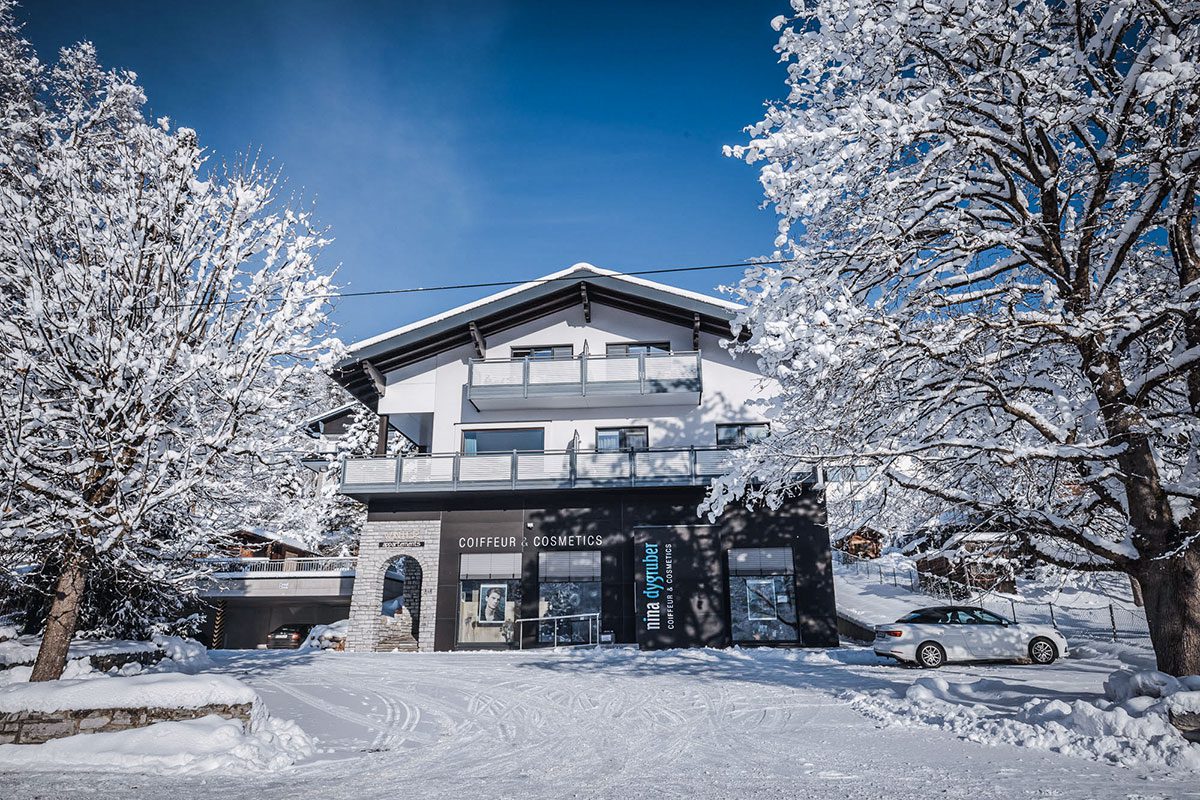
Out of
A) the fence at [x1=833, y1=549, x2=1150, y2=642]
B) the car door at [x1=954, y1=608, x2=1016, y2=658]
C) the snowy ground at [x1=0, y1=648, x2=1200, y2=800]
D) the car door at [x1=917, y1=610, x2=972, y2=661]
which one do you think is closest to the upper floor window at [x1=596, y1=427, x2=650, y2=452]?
the fence at [x1=833, y1=549, x2=1150, y2=642]

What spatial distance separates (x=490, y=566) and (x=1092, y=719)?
1886cm

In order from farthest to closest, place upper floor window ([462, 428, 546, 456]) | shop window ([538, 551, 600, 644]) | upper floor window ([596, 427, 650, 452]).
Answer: upper floor window ([462, 428, 546, 456])
upper floor window ([596, 427, 650, 452])
shop window ([538, 551, 600, 644])

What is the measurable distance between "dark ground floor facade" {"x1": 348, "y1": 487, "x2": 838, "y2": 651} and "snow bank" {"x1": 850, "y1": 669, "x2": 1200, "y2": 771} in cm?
1227

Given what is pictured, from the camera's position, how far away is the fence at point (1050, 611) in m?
20.0

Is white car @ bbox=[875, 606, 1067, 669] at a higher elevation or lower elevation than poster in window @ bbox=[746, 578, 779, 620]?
lower

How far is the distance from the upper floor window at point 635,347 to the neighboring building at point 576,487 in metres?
0.07

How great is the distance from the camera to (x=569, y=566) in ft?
77.9

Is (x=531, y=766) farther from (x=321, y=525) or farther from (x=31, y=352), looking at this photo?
(x=321, y=525)

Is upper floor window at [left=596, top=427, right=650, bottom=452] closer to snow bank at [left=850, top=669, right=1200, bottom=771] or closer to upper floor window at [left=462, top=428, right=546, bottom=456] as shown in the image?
upper floor window at [left=462, top=428, right=546, bottom=456]

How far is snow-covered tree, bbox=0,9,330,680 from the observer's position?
9.30 meters

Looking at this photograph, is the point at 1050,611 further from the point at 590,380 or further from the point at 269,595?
the point at 269,595

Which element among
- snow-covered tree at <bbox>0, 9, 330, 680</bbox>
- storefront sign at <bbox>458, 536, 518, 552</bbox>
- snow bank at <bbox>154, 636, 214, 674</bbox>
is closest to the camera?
snow-covered tree at <bbox>0, 9, 330, 680</bbox>

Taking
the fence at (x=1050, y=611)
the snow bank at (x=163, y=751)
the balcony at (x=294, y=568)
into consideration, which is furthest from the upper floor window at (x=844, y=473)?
the balcony at (x=294, y=568)

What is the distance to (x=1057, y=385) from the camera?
→ 9.14 metres
